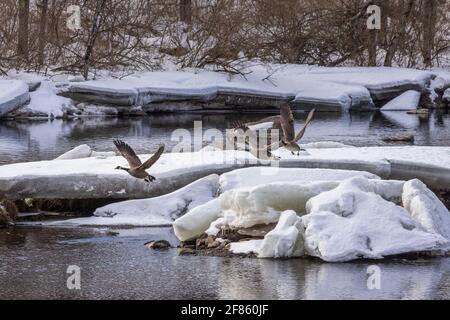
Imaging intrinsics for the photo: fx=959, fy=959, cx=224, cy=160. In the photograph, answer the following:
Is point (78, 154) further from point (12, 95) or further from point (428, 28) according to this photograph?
point (428, 28)

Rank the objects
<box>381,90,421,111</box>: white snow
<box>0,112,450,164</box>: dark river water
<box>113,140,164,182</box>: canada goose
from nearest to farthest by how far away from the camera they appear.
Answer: <box>113,140,164,182</box>: canada goose → <box>0,112,450,164</box>: dark river water → <box>381,90,421,111</box>: white snow

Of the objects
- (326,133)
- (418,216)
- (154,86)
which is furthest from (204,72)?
(418,216)

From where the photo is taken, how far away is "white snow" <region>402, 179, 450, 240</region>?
25.6 ft

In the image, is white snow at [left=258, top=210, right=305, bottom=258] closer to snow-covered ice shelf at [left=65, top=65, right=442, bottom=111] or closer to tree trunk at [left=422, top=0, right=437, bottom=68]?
snow-covered ice shelf at [left=65, top=65, right=442, bottom=111]

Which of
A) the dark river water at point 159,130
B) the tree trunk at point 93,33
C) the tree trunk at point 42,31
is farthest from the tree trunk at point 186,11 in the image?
the dark river water at point 159,130

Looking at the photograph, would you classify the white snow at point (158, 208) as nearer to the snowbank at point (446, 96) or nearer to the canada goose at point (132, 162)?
the canada goose at point (132, 162)

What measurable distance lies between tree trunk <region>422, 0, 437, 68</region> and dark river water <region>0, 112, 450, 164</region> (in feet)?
13.4

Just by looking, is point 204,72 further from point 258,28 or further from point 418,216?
point 418,216

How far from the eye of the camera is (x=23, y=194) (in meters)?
9.44

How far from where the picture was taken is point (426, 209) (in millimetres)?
7887

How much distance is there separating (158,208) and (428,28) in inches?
719

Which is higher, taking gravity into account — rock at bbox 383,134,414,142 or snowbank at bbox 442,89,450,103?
snowbank at bbox 442,89,450,103

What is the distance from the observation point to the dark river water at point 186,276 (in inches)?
258

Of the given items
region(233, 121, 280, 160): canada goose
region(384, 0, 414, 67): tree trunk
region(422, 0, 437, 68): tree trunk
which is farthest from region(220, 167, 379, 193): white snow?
region(422, 0, 437, 68): tree trunk
